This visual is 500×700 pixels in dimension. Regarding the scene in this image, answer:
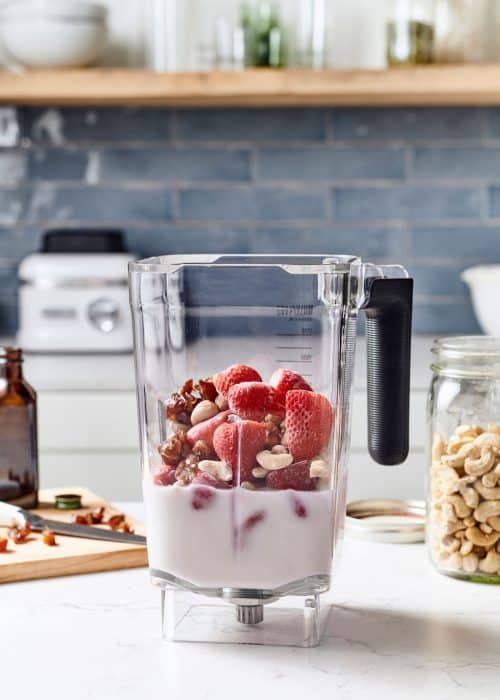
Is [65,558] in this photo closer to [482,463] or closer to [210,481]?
[210,481]

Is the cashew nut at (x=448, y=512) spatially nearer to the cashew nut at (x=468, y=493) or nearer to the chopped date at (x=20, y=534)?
the cashew nut at (x=468, y=493)

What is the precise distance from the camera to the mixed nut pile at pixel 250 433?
2.45 ft

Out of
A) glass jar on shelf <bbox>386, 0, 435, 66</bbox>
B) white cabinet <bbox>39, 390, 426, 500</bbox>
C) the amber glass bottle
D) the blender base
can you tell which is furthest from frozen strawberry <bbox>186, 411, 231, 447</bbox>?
glass jar on shelf <bbox>386, 0, 435, 66</bbox>

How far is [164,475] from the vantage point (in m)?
0.78

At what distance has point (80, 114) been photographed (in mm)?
2670

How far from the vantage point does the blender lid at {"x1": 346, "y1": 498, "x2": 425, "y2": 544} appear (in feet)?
3.43

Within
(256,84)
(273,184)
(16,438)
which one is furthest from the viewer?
(273,184)

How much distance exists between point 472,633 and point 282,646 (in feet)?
0.49

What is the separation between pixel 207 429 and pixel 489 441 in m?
0.28

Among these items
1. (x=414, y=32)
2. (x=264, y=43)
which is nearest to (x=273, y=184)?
(x=264, y=43)

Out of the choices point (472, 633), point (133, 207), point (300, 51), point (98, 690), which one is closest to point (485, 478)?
point (472, 633)

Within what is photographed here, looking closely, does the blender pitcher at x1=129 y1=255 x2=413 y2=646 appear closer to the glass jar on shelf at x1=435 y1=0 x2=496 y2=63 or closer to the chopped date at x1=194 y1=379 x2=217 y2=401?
the chopped date at x1=194 y1=379 x2=217 y2=401

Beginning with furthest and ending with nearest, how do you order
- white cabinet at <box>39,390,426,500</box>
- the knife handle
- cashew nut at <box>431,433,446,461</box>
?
white cabinet at <box>39,390,426,500</box> → the knife handle → cashew nut at <box>431,433,446,461</box>

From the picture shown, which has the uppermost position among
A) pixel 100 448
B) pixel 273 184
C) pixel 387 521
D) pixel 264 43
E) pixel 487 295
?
pixel 264 43
